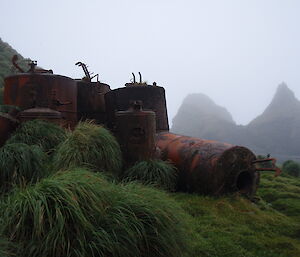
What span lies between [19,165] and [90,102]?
5371mm

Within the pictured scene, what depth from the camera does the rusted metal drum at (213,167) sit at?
6105 mm

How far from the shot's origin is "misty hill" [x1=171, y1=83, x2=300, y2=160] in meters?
61.9

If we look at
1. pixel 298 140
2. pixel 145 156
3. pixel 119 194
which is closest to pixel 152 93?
pixel 145 156

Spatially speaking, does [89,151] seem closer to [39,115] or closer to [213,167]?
[39,115]

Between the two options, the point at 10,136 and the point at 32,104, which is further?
the point at 32,104

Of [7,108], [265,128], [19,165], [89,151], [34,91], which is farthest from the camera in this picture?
[265,128]

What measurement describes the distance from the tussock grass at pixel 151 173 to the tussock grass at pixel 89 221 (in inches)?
84.9

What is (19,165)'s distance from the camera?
396 cm

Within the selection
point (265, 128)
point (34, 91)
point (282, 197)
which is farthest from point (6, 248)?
point (265, 128)

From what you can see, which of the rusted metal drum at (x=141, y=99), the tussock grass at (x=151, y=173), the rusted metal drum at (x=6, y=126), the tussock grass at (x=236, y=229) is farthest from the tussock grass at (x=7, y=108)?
the tussock grass at (x=236, y=229)

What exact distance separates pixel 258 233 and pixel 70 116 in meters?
5.03

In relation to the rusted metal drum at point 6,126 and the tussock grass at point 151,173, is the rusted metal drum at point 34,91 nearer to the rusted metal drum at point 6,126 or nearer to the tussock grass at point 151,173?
the rusted metal drum at point 6,126

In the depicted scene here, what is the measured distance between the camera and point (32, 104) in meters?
6.54

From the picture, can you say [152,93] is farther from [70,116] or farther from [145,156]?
[145,156]
